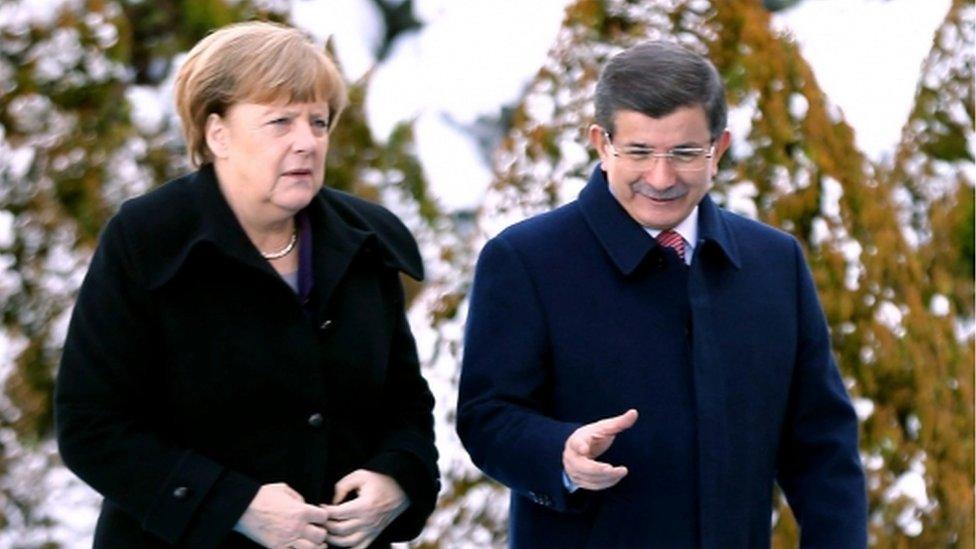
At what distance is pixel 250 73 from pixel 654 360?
0.82 metres

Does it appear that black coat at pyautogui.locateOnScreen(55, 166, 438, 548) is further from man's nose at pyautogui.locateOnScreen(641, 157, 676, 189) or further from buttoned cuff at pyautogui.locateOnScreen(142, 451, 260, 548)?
man's nose at pyautogui.locateOnScreen(641, 157, 676, 189)

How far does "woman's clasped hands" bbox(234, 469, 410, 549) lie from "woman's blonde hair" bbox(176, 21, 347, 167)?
619 mm

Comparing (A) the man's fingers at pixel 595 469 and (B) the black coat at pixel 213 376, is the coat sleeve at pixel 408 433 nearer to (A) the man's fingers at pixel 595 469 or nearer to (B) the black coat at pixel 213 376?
(B) the black coat at pixel 213 376

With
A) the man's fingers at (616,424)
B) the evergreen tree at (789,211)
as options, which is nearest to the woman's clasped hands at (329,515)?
the man's fingers at (616,424)

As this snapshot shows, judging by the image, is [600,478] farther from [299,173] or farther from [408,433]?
[299,173]

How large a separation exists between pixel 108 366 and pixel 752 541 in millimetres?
1122

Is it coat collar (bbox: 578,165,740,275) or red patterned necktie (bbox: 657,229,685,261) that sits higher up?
coat collar (bbox: 578,165,740,275)

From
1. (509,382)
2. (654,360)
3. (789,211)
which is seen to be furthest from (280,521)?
(789,211)

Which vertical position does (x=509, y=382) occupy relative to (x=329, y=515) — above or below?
above

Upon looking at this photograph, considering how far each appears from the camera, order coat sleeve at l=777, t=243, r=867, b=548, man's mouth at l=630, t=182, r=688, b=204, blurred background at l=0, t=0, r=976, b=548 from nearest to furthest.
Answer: man's mouth at l=630, t=182, r=688, b=204, coat sleeve at l=777, t=243, r=867, b=548, blurred background at l=0, t=0, r=976, b=548

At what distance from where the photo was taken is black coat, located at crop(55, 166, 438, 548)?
11.3ft

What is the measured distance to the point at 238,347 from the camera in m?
3.54

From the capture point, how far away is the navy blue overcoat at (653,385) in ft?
11.7

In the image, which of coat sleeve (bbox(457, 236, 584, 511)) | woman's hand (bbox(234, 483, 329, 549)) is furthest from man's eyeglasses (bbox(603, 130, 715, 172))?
woman's hand (bbox(234, 483, 329, 549))
